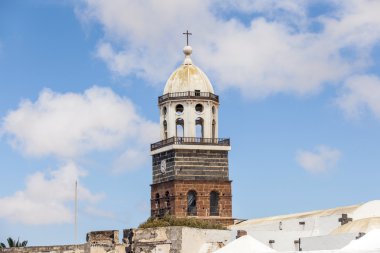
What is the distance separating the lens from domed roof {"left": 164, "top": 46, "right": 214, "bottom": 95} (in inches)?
3115

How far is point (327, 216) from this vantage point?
66.5 meters

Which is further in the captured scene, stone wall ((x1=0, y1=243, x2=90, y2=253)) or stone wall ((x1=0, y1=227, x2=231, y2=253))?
stone wall ((x1=0, y1=243, x2=90, y2=253))

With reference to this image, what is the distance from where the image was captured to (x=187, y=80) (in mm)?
79250

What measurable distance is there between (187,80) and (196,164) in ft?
17.9

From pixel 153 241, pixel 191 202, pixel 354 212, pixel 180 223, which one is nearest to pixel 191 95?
pixel 191 202

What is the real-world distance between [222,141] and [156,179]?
5.14 meters

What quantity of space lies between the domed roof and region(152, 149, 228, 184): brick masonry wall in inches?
160

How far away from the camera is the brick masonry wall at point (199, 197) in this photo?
77.9 metres

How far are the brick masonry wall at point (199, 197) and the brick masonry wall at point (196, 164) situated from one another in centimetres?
38

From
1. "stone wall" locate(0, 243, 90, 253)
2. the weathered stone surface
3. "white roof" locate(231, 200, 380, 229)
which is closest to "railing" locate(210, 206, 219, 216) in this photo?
"white roof" locate(231, 200, 380, 229)

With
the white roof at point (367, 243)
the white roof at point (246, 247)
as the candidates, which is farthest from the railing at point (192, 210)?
the white roof at point (367, 243)

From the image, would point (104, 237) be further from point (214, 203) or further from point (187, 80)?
point (187, 80)

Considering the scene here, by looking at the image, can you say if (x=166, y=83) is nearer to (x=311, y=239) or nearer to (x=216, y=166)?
(x=216, y=166)

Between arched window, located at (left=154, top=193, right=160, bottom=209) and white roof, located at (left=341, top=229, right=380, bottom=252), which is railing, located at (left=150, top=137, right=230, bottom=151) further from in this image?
white roof, located at (left=341, top=229, right=380, bottom=252)
